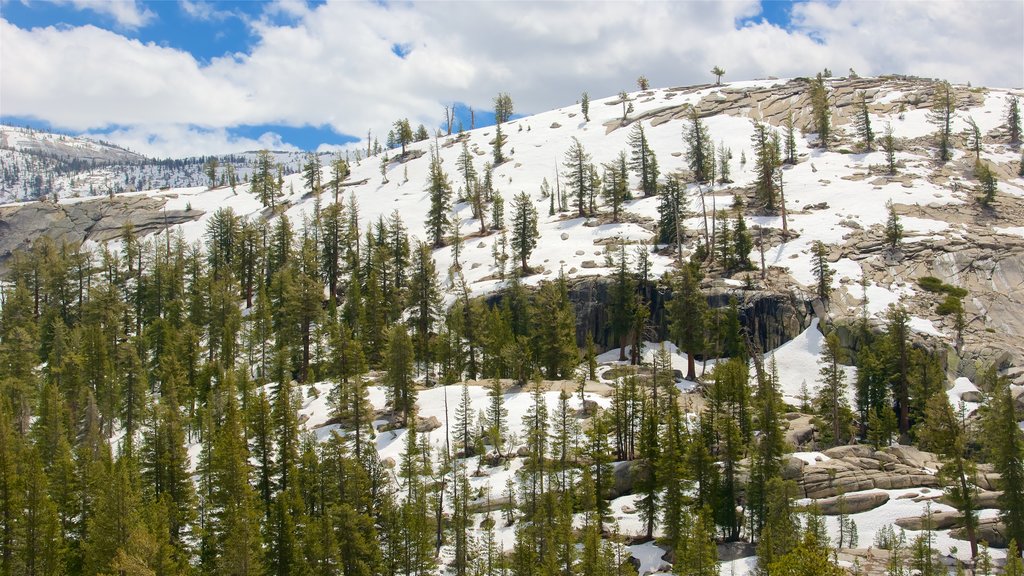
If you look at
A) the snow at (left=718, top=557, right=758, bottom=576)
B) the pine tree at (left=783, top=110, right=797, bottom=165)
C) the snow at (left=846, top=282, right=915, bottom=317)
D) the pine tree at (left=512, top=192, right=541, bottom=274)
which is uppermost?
the pine tree at (left=783, top=110, right=797, bottom=165)

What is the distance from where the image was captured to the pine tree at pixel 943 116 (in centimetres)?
9924

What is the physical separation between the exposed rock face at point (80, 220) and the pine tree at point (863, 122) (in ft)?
430

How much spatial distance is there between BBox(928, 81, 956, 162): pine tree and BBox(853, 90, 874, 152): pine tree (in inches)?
391

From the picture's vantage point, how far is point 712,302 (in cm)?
7175

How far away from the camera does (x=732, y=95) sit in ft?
468

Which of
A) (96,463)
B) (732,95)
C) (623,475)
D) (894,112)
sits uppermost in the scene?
(732,95)

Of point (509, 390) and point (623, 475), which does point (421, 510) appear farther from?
point (509, 390)

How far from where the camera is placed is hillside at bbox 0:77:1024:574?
44.6 meters

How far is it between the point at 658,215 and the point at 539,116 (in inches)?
3115

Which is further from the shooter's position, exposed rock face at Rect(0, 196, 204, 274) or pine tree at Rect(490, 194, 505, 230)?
exposed rock face at Rect(0, 196, 204, 274)

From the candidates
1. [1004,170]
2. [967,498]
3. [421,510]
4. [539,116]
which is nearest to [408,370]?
[421,510]

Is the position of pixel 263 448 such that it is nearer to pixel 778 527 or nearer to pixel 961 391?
pixel 778 527

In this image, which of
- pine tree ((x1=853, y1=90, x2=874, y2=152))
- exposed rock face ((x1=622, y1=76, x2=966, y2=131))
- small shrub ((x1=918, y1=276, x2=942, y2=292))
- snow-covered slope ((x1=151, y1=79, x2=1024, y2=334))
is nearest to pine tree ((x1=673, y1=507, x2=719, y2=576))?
snow-covered slope ((x1=151, y1=79, x2=1024, y2=334))

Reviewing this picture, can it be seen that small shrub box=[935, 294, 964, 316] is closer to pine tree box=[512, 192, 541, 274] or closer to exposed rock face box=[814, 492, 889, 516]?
exposed rock face box=[814, 492, 889, 516]
